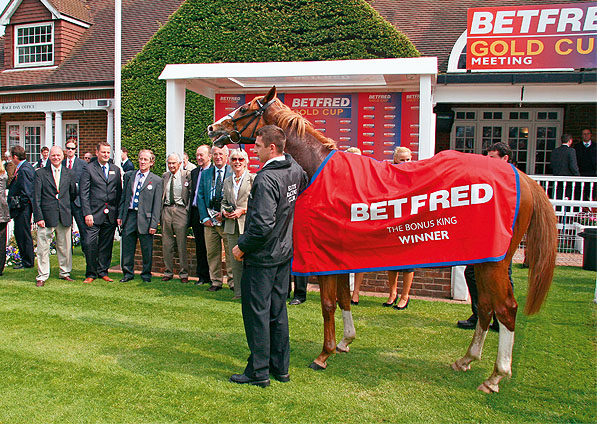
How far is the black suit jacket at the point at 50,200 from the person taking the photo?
746cm

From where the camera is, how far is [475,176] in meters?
4.12

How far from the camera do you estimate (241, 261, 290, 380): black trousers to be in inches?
156

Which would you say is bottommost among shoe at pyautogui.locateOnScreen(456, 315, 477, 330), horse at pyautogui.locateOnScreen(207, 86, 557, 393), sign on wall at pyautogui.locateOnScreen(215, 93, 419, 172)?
shoe at pyautogui.locateOnScreen(456, 315, 477, 330)

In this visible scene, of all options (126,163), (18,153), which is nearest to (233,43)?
(126,163)

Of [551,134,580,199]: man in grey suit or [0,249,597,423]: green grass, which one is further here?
[551,134,580,199]: man in grey suit

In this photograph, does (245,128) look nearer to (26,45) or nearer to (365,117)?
(365,117)

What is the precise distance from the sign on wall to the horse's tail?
14.0 ft

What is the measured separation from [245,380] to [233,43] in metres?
9.86

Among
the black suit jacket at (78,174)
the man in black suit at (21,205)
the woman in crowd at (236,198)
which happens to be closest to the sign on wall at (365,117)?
the woman in crowd at (236,198)

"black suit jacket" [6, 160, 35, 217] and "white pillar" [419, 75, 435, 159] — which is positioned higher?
"white pillar" [419, 75, 435, 159]

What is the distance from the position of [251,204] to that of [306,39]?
335 inches

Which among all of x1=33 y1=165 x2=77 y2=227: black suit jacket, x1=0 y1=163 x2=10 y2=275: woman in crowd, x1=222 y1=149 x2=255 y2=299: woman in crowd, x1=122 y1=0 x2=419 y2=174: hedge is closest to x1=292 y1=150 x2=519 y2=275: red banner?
x1=222 y1=149 x2=255 y2=299: woman in crowd

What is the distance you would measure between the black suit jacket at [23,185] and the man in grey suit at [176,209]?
2340 millimetres

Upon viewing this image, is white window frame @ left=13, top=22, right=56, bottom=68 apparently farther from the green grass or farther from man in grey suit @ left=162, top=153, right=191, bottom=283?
the green grass
